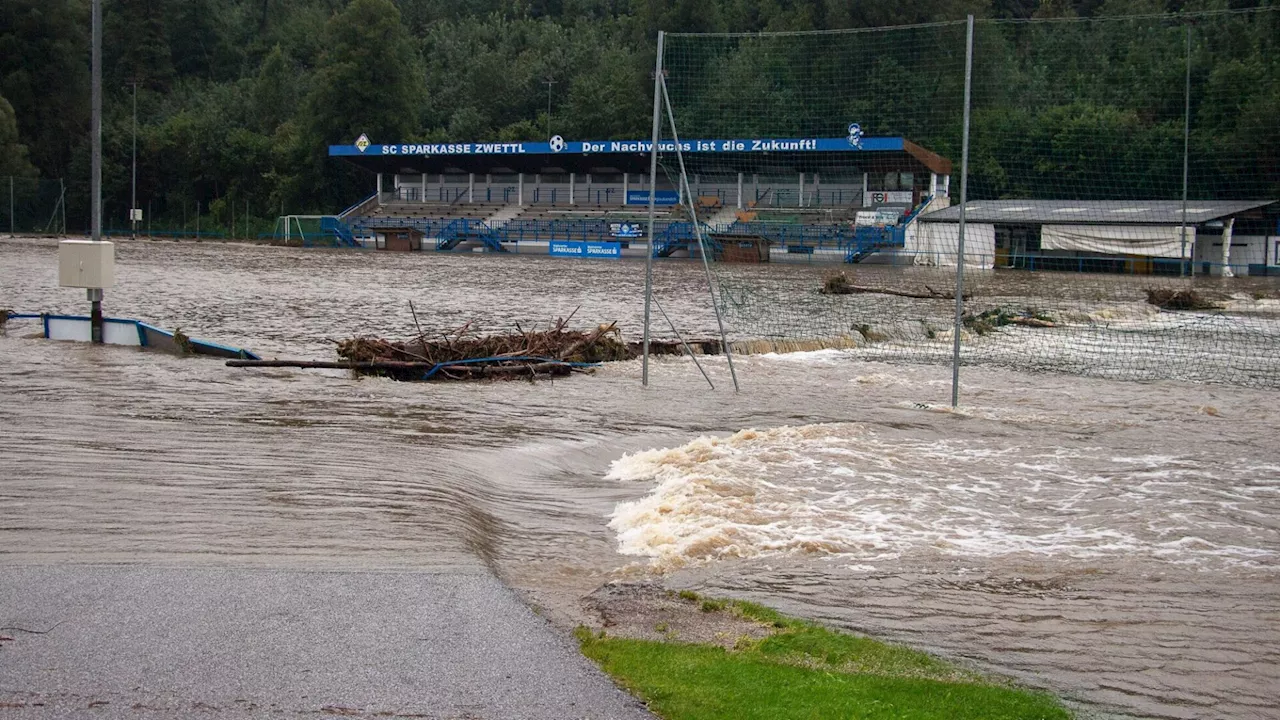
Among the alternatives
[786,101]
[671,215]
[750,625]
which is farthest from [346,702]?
[671,215]

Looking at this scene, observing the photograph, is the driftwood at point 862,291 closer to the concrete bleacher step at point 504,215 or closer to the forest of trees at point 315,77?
the forest of trees at point 315,77

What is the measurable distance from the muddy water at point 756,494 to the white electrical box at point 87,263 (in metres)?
1.21

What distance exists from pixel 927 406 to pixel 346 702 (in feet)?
33.9

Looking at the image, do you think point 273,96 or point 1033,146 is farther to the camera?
point 273,96

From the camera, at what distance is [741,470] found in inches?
395

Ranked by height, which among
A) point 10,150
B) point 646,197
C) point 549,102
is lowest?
point 646,197

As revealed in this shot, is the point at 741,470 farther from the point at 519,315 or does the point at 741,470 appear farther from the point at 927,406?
the point at 519,315

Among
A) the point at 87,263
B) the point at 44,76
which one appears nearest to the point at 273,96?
the point at 44,76

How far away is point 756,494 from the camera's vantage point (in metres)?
9.20

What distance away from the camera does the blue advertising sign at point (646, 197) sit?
242ft

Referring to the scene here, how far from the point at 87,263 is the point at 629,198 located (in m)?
61.3

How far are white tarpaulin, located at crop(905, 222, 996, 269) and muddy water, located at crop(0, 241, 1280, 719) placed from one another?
617cm

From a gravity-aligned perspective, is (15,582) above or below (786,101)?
below

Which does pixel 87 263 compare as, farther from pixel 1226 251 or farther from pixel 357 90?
pixel 357 90
